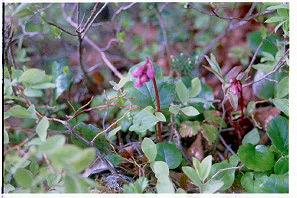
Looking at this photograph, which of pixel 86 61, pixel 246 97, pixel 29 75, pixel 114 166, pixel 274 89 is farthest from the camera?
pixel 86 61

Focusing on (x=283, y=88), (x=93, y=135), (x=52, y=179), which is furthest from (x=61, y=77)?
(x=283, y=88)

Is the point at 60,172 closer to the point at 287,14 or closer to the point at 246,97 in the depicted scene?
the point at 287,14

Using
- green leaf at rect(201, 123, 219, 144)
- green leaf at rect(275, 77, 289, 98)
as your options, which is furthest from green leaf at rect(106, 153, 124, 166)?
green leaf at rect(275, 77, 289, 98)

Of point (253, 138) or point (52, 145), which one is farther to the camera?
point (253, 138)

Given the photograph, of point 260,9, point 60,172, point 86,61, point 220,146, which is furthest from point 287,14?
point 86,61

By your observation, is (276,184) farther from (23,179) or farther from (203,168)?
(23,179)
